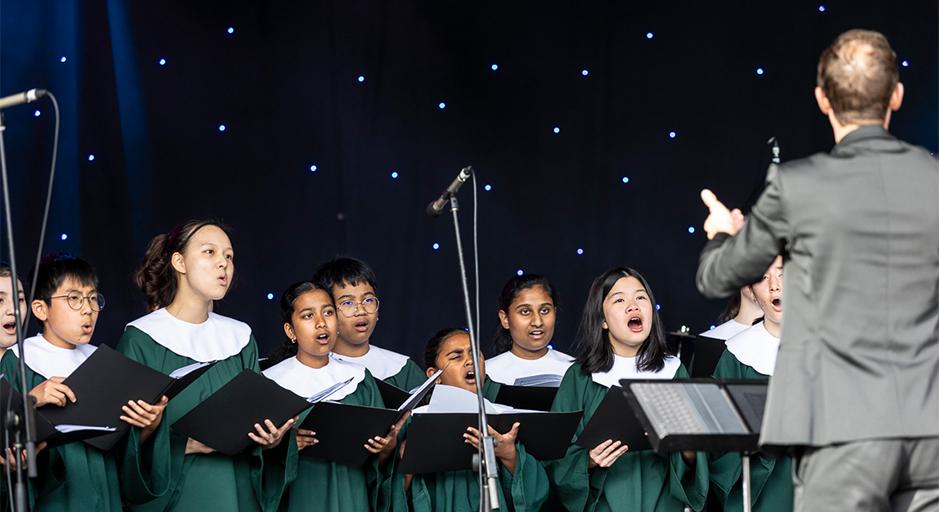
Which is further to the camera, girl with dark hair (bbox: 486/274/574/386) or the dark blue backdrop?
the dark blue backdrop

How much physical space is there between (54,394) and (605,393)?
2023 millimetres

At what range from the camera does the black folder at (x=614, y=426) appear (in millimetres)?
4348

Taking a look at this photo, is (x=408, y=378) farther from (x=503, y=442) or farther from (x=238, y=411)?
(x=238, y=411)

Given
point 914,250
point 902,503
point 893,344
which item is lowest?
point 902,503

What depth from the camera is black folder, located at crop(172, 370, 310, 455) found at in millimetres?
4219

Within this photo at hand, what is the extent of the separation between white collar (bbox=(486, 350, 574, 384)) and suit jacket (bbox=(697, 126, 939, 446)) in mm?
3072

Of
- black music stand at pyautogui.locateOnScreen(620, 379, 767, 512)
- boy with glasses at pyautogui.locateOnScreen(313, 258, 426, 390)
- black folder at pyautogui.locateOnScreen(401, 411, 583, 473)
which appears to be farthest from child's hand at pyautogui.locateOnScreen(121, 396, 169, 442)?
black music stand at pyautogui.locateOnScreen(620, 379, 767, 512)

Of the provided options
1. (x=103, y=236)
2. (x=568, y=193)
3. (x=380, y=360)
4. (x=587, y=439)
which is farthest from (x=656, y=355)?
(x=103, y=236)

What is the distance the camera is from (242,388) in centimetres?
421

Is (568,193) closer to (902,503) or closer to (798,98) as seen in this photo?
(798,98)

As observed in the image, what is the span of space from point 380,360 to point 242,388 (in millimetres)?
1514

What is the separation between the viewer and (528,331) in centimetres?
576

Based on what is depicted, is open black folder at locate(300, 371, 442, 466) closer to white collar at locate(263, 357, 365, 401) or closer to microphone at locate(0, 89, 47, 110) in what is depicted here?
white collar at locate(263, 357, 365, 401)

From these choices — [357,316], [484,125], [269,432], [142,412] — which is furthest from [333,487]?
[484,125]
